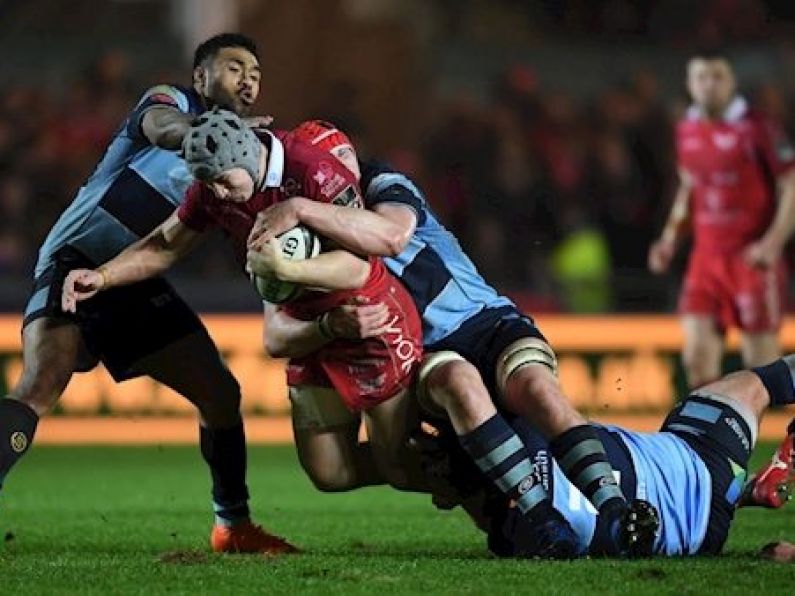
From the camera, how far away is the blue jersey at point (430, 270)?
24.2 ft

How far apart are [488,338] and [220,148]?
4.20ft

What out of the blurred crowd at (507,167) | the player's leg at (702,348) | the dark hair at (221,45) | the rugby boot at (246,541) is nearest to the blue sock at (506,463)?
the rugby boot at (246,541)

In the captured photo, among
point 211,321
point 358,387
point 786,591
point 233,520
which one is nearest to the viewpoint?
point 786,591

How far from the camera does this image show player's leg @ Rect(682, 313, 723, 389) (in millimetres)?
12523

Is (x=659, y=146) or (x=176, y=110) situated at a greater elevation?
(x=176, y=110)

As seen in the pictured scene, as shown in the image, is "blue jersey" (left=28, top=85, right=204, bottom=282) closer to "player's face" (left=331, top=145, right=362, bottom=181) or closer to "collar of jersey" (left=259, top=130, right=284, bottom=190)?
"player's face" (left=331, top=145, right=362, bottom=181)

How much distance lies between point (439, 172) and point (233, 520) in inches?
340

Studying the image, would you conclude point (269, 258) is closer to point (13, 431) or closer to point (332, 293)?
point (332, 293)

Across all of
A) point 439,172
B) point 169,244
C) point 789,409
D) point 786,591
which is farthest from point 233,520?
point 439,172

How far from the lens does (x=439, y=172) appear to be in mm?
16266

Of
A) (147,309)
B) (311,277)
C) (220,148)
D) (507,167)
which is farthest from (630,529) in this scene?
(507,167)

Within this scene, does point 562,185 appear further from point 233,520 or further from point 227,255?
point 233,520

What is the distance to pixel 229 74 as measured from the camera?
316 inches

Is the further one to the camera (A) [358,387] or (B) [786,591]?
(A) [358,387]
